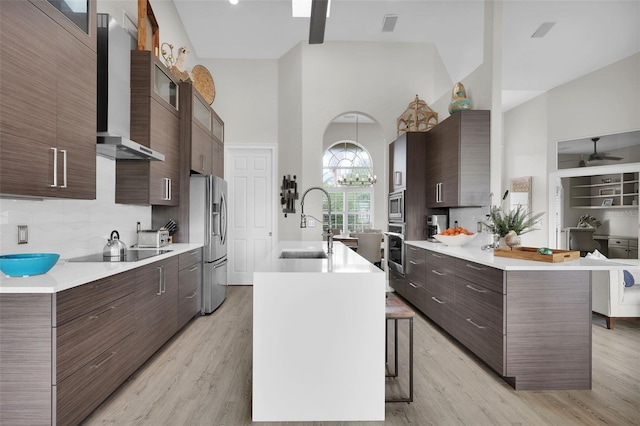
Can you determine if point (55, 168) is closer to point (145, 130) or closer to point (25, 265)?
point (25, 265)

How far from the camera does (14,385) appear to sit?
5.82ft

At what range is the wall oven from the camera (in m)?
5.05

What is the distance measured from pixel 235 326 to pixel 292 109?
3550 millimetres

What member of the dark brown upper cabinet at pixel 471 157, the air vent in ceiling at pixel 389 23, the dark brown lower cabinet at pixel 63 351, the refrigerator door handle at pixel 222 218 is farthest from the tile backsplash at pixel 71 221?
the air vent in ceiling at pixel 389 23

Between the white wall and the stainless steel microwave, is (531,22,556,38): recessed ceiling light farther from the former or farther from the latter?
the stainless steel microwave

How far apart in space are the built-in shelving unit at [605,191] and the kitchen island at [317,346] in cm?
Result: 570

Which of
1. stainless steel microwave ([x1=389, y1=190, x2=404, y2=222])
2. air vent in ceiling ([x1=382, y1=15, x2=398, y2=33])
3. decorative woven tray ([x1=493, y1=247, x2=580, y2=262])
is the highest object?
air vent in ceiling ([x1=382, y1=15, x2=398, y2=33])

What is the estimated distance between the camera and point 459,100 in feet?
13.4

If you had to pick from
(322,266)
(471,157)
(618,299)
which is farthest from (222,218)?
(618,299)

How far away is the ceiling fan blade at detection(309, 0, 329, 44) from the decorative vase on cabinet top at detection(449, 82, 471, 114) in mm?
2098

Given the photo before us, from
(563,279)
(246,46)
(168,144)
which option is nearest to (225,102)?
(246,46)

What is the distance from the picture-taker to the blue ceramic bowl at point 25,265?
74.3 inches

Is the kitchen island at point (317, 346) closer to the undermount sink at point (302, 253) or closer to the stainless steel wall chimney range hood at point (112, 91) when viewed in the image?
the undermount sink at point (302, 253)

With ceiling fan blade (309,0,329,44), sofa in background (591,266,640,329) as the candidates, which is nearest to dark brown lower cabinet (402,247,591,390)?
sofa in background (591,266,640,329)
